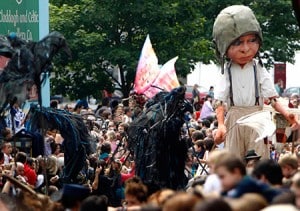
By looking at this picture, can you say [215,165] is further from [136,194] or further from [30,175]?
[30,175]

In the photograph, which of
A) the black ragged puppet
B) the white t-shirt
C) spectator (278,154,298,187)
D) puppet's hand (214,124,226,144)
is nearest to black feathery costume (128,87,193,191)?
the white t-shirt

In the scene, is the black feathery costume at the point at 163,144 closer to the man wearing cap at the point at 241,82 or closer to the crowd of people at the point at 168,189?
the crowd of people at the point at 168,189

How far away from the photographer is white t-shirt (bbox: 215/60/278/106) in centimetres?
1712

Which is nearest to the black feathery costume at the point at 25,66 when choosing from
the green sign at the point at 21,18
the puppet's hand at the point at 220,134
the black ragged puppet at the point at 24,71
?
the black ragged puppet at the point at 24,71

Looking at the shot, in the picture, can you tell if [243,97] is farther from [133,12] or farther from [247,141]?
[133,12]

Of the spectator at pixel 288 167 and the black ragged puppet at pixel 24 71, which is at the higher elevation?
the black ragged puppet at pixel 24 71

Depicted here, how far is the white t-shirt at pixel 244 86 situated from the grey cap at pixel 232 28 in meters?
0.24

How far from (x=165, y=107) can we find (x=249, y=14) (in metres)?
1.37

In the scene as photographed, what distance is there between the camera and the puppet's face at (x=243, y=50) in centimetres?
1708

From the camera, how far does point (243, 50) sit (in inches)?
672

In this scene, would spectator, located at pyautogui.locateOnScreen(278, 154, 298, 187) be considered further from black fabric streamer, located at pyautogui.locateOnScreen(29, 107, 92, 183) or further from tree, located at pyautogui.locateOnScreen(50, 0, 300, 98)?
tree, located at pyautogui.locateOnScreen(50, 0, 300, 98)

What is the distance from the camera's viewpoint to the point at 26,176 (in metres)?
19.3

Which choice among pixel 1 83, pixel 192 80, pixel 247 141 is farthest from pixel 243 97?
pixel 192 80

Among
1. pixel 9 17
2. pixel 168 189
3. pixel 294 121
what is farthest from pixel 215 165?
pixel 9 17
